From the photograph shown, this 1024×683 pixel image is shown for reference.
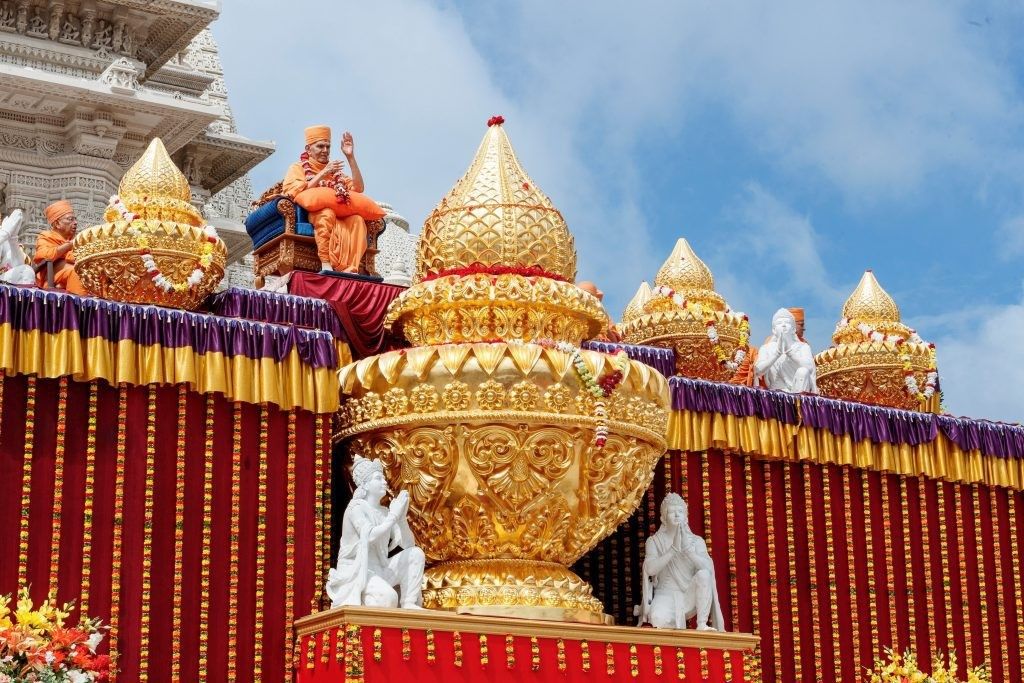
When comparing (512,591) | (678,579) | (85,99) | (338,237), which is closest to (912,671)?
(678,579)

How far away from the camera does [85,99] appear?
2050cm

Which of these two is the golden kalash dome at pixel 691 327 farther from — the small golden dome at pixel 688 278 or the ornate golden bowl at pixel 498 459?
the ornate golden bowl at pixel 498 459

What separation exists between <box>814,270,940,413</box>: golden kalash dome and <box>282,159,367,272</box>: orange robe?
4.24 metres

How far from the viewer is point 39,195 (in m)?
20.6

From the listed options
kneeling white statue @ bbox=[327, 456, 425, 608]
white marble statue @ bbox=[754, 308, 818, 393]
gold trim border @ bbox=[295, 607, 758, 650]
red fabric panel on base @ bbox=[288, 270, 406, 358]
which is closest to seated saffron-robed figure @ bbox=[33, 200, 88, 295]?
red fabric panel on base @ bbox=[288, 270, 406, 358]

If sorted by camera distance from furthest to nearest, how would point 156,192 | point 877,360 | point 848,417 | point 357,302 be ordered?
point 877,360 < point 848,417 < point 357,302 < point 156,192

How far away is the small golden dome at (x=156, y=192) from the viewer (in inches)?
479

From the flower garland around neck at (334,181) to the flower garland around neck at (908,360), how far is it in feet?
15.6

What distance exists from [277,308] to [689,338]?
3.82m

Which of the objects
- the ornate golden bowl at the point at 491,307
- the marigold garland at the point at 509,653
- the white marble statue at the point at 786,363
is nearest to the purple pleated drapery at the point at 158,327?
the ornate golden bowl at the point at 491,307

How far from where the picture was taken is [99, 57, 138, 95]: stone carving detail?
67.3 ft

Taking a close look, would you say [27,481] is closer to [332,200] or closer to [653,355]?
[332,200]

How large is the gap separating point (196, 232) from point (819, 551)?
208 inches

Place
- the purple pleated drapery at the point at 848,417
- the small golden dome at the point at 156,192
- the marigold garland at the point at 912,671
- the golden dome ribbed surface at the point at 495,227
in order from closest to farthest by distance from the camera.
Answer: the golden dome ribbed surface at the point at 495,227, the small golden dome at the point at 156,192, the marigold garland at the point at 912,671, the purple pleated drapery at the point at 848,417
